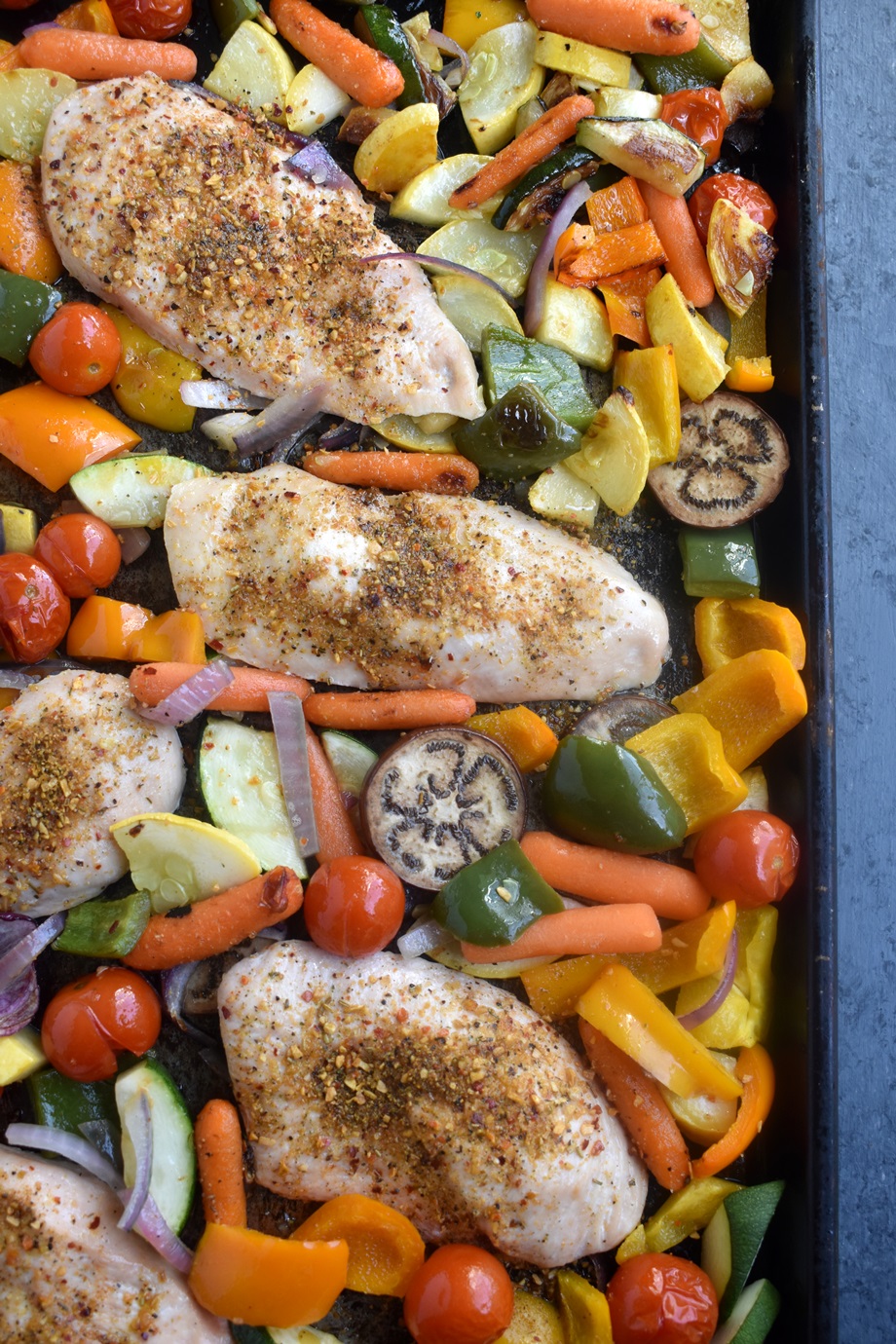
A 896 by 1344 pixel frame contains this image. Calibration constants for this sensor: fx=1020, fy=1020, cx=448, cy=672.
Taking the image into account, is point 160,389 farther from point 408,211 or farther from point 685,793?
point 685,793

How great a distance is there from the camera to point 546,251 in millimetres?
3340

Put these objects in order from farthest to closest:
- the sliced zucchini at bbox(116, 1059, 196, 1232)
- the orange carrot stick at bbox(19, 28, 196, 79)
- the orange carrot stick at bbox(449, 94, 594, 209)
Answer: the orange carrot stick at bbox(449, 94, 594, 209)
the orange carrot stick at bbox(19, 28, 196, 79)
the sliced zucchini at bbox(116, 1059, 196, 1232)

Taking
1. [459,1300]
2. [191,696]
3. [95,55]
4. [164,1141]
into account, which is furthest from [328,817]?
[95,55]

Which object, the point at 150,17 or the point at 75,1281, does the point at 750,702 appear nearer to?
the point at 75,1281

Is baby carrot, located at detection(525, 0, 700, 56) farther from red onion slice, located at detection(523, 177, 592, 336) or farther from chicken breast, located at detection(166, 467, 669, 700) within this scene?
chicken breast, located at detection(166, 467, 669, 700)

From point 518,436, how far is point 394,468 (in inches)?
16.1

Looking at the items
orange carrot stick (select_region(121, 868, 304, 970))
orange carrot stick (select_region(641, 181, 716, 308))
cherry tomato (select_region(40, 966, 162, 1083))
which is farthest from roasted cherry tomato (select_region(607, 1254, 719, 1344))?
orange carrot stick (select_region(641, 181, 716, 308))

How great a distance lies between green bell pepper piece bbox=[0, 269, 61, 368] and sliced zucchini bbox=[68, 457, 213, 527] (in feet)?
1.47

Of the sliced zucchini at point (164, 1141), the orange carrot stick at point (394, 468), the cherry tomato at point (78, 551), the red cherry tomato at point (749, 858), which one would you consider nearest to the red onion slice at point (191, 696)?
the cherry tomato at point (78, 551)

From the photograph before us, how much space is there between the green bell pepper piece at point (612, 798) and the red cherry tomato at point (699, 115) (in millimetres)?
2061

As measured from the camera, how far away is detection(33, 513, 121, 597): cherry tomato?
10.1ft

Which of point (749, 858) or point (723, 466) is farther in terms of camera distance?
point (723, 466)

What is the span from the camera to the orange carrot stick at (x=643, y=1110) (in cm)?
301

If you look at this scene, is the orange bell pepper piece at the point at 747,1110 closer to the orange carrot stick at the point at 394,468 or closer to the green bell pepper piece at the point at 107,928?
the green bell pepper piece at the point at 107,928
